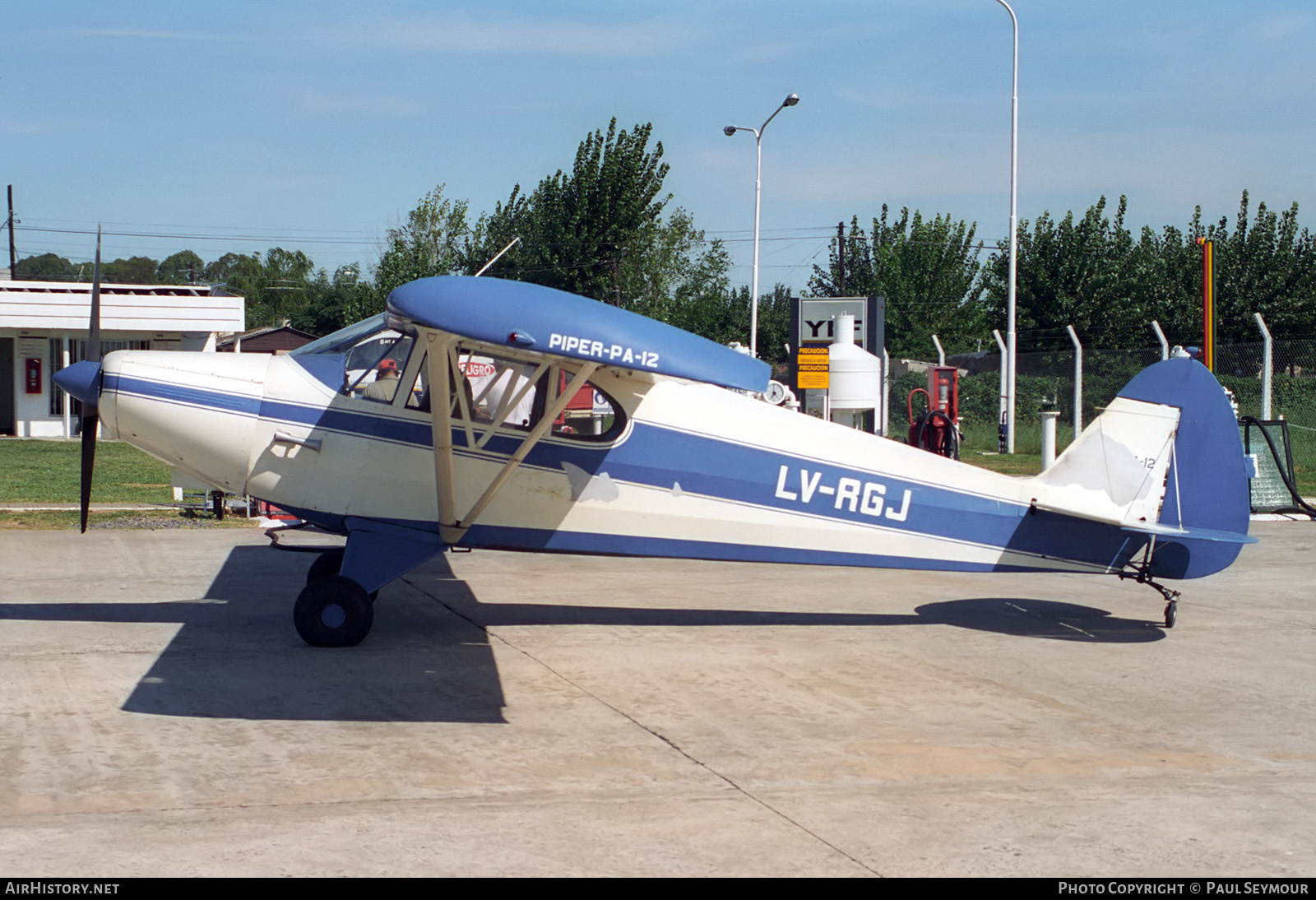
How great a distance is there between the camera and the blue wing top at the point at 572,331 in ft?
20.5

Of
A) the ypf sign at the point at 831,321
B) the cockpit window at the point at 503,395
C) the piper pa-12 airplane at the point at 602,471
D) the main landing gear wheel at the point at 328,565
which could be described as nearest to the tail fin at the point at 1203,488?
the piper pa-12 airplane at the point at 602,471

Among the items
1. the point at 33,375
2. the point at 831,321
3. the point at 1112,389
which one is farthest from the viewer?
the point at 33,375

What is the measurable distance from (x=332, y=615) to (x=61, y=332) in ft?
99.3

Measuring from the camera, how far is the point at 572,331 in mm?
6387

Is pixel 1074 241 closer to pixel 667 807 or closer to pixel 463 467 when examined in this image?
pixel 463 467

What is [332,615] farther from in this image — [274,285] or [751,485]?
[274,285]

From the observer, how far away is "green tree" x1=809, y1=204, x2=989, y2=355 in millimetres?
56875

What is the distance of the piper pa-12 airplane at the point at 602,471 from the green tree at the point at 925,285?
154 feet

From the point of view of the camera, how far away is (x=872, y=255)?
6344 cm

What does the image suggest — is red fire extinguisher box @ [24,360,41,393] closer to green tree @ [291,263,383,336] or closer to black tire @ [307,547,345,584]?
green tree @ [291,263,383,336]

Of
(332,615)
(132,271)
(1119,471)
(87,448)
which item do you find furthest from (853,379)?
(132,271)

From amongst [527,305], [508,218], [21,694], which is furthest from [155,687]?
[508,218]

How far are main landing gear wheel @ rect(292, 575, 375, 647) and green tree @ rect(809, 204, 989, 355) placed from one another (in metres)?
49.3

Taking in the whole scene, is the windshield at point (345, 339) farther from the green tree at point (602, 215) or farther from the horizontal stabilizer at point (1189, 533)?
the green tree at point (602, 215)
